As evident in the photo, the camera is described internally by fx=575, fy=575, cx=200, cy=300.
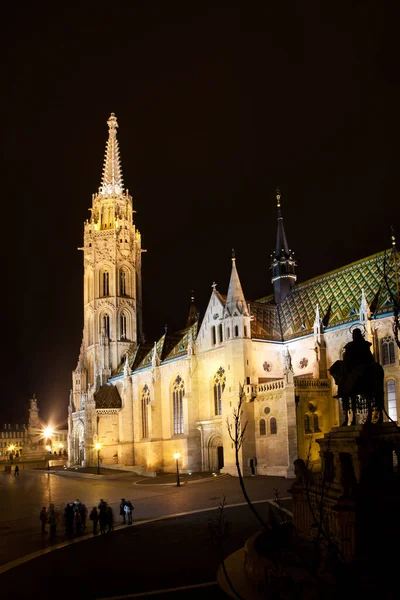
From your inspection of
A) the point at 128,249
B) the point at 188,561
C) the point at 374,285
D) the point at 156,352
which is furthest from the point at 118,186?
the point at 188,561

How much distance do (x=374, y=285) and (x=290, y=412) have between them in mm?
12720

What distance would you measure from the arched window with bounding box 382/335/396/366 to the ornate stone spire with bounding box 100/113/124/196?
51054 mm

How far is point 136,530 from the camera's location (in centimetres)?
2397

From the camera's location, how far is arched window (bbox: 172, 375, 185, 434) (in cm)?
5931

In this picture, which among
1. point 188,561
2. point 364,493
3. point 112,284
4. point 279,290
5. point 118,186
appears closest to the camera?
point 364,493

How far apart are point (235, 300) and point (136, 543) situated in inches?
1228

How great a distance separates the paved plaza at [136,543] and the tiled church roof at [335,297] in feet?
51.0

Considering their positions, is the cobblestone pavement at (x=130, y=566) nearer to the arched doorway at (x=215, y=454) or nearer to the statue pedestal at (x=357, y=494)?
the statue pedestal at (x=357, y=494)

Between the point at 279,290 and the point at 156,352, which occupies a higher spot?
the point at 279,290

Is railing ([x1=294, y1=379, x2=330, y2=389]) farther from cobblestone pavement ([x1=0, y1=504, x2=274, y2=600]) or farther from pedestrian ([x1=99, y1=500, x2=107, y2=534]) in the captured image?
pedestrian ([x1=99, y1=500, x2=107, y2=534])

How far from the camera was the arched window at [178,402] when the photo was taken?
59312 mm

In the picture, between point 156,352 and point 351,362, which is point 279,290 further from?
point 351,362

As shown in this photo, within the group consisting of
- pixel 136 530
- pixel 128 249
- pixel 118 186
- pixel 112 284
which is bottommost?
pixel 136 530

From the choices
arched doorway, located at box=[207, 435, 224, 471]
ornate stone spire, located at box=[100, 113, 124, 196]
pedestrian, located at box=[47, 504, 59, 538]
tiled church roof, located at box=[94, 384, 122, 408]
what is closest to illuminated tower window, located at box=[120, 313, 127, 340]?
tiled church roof, located at box=[94, 384, 122, 408]
